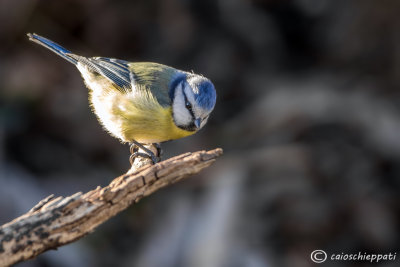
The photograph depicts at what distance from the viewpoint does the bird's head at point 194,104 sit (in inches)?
118

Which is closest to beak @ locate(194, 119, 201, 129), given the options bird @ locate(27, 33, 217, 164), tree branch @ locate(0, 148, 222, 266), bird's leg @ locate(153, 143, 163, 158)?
bird @ locate(27, 33, 217, 164)

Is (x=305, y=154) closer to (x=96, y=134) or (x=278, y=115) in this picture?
(x=278, y=115)

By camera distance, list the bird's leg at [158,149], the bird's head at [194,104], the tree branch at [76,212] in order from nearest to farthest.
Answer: the tree branch at [76,212] < the bird's head at [194,104] < the bird's leg at [158,149]

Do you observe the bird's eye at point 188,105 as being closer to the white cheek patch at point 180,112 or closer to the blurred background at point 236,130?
the white cheek patch at point 180,112

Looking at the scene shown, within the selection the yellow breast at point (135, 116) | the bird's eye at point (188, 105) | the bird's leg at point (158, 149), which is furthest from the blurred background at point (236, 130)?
the bird's eye at point (188, 105)

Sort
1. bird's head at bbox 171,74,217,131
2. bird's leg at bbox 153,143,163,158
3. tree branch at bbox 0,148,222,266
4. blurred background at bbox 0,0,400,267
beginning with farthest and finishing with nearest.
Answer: blurred background at bbox 0,0,400,267, bird's leg at bbox 153,143,163,158, bird's head at bbox 171,74,217,131, tree branch at bbox 0,148,222,266

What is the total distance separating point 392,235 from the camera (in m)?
4.25

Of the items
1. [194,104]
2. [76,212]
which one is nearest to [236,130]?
[194,104]

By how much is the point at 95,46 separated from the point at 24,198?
1707mm

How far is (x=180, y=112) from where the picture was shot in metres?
3.06

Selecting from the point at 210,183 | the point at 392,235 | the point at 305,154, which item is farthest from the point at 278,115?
the point at 392,235

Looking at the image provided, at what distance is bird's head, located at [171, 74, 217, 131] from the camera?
2986mm

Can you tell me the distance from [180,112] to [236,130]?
6.07 ft

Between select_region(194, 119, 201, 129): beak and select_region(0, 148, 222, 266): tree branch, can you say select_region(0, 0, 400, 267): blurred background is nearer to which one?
select_region(194, 119, 201, 129): beak
